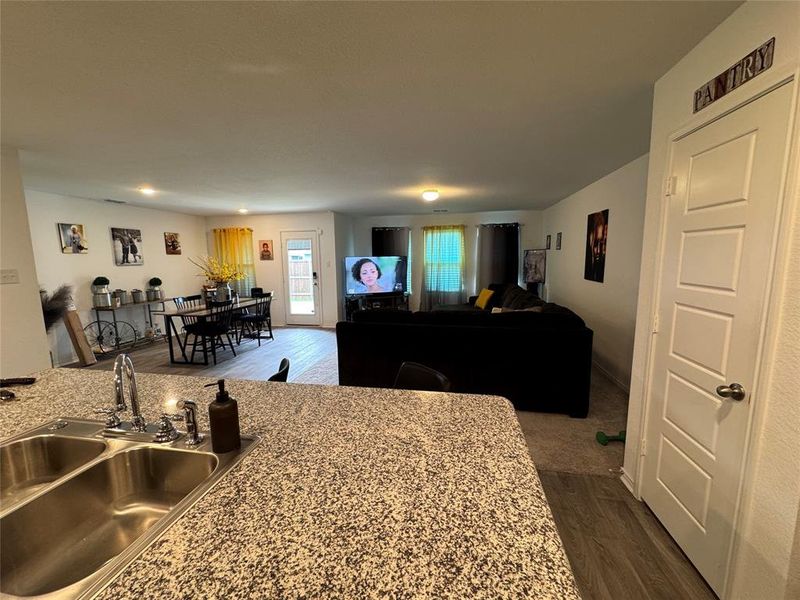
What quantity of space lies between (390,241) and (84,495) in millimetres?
6863

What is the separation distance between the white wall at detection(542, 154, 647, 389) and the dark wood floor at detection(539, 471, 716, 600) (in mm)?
1750

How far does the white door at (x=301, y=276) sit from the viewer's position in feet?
22.7

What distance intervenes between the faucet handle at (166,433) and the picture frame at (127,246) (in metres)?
5.78

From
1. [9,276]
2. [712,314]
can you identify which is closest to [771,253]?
[712,314]

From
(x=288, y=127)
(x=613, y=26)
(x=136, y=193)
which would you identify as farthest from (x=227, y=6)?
(x=136, y=193)

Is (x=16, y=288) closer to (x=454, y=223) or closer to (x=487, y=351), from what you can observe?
(x=487, y=351)

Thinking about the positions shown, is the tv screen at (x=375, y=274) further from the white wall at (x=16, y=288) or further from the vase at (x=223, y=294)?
the white wall at (x=16, y=288)

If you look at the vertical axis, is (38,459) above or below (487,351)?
above

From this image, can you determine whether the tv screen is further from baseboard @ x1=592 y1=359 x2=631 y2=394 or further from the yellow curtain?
baseboard @ x1=592 y1=359 x2=631 y2=394

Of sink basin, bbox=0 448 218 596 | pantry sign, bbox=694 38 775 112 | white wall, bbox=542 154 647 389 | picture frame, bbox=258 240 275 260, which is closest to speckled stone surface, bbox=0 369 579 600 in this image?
sink basin, bbox=0 448 218 596

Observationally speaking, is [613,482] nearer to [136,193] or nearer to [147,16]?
[147,16]

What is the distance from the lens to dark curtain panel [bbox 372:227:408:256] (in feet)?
24.5

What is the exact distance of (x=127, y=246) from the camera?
18.1 ft

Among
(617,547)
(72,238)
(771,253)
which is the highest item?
(72,238)
